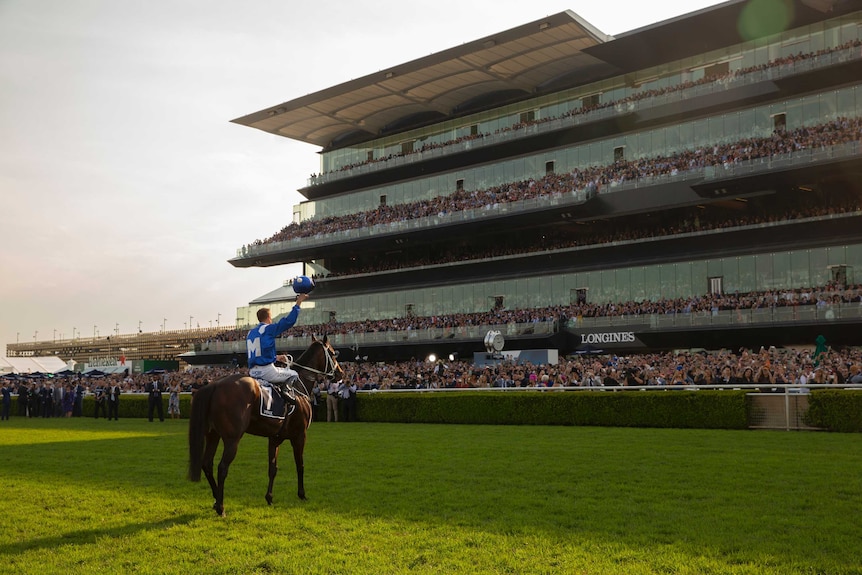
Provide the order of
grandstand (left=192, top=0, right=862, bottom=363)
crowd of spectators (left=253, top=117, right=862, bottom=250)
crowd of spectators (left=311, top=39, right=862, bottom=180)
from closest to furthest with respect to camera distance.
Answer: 1. crowd of spectators (left=253, top=117, right=862, bottom=250)
2. grandstand (left=192, top=0, right=862, bottom=363)
3. crowd of spectators (left=311, top=39, right=862, bottom=180)

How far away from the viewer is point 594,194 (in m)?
39.9

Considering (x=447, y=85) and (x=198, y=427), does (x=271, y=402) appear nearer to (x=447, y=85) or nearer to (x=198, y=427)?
(x=198, y=427)

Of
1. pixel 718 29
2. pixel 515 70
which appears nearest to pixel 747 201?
pixel 718 29

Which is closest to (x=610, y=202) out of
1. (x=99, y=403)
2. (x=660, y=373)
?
(x=660, y=373)

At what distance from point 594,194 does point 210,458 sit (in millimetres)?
34014

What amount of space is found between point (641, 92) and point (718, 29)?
486 centimetres

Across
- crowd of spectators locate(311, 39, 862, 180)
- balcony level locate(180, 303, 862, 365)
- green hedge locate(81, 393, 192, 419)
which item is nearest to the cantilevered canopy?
crowd of spectators locate(311, 39, 862, 180)

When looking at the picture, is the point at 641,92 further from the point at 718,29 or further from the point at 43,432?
the point at 43,432

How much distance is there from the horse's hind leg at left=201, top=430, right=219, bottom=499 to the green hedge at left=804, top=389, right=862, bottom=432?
1370 cm

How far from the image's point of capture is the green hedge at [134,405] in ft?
96.5

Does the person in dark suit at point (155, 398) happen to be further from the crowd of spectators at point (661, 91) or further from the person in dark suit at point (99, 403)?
the crowd of spectators at point (661, 91)

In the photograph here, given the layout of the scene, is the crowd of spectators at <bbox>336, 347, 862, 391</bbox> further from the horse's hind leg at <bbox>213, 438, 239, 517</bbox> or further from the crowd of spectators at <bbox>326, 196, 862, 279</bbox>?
the horse's hind leg at <bbox>213, 438, 239, 517</bbox>

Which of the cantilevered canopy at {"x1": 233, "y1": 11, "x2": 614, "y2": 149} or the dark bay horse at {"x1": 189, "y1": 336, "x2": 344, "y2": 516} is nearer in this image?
the dark bay horse at {"x1": 189, "y1": 336, "x2": 344, "y2": 516}

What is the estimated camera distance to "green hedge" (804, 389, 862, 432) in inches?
661
